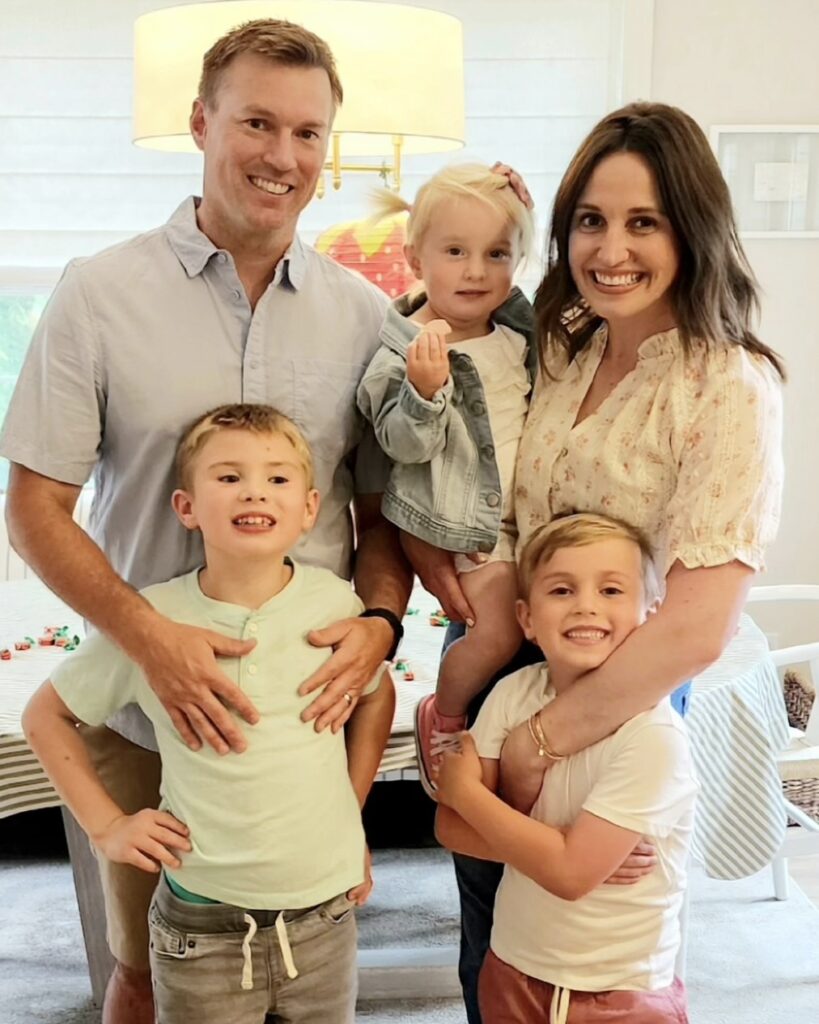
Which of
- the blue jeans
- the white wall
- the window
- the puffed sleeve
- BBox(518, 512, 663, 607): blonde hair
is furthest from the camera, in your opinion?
the window

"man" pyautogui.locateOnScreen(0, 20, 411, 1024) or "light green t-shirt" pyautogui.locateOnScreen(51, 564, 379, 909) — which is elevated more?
"man" pyautogui.locateOnScreen(0, 20, 411, 1024)

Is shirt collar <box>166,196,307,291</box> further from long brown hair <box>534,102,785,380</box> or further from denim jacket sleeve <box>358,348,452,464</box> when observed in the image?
long brown hair <box>534,102,785,380</box>

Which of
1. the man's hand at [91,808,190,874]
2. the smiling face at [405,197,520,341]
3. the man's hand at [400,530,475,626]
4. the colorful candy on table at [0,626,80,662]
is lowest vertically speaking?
the colorful candy on table at [0,626,80,662]

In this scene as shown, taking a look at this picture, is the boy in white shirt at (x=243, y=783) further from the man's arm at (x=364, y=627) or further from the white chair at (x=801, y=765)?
the white chair at (x=801, y=765)

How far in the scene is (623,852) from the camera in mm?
1536

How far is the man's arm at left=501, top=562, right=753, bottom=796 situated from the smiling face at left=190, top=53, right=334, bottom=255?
2.35ft

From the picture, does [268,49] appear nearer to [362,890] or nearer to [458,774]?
[458,774]

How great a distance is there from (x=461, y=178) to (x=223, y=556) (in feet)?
2.12

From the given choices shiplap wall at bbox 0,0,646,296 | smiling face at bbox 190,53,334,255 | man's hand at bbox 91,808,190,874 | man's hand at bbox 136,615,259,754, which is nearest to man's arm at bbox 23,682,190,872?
man's hand at bbox 91,808,190,874

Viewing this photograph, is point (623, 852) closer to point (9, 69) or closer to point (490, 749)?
point (490, 749)

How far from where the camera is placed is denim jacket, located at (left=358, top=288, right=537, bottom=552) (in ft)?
5.42

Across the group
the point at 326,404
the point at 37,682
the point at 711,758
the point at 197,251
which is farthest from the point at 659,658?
the point at 37,682

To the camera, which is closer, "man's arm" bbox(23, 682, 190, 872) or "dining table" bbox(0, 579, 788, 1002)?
"man's arm" bbox(23, 682, 190, 872)

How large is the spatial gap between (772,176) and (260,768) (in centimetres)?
315
